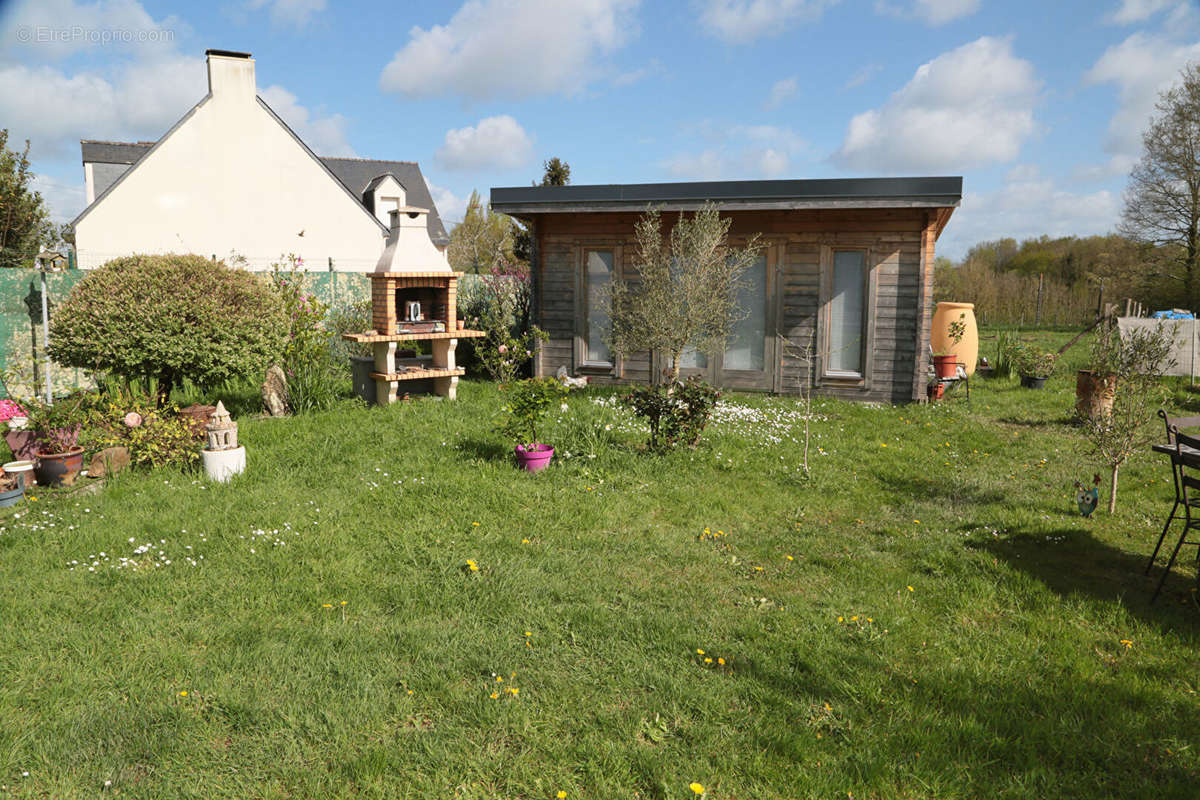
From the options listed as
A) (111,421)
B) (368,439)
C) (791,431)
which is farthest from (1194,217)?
(111,421)

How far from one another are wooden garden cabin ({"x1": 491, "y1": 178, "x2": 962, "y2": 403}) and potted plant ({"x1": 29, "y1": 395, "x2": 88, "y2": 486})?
660 centimetres


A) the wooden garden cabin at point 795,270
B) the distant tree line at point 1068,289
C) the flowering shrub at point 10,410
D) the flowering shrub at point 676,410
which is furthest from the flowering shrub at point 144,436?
the distant tree line at point 1068,289

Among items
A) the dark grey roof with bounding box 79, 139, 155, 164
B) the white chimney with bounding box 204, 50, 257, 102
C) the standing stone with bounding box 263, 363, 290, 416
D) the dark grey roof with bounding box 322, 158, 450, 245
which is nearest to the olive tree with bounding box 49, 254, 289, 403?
the standing stone with bounding box 263, 363, 290, 416

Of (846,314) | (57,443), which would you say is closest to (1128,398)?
(846,314)

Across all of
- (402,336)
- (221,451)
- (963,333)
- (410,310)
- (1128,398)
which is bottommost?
(221,451)

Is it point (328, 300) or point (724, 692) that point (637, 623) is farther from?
point (328, 300)

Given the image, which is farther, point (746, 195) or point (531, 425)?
point (746, 195)

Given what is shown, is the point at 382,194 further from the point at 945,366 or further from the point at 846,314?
the point at 945,366

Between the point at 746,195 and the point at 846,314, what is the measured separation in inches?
93.5

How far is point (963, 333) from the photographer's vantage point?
1382 centimetres

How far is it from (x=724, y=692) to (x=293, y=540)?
3.26 metres

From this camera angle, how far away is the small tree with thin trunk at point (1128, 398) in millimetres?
5668

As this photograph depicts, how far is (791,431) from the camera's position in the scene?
8.68 metres

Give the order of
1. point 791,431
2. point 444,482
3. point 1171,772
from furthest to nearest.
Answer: point 791,431 < point 444,482 < point 1171,772
